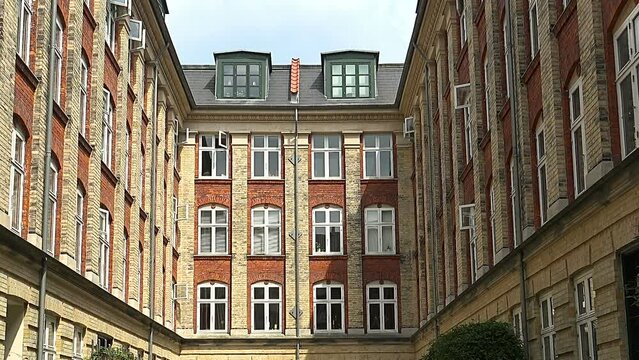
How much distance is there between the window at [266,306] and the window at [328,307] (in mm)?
1497

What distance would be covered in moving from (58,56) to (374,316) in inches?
872

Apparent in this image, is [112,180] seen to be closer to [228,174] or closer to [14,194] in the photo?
[14,194]

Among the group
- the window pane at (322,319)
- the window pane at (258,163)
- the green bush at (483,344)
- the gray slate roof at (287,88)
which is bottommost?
the green bush at (483,344)

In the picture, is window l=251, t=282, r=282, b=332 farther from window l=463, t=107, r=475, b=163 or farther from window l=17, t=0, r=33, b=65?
window l=17, t=0, r=33, b=65

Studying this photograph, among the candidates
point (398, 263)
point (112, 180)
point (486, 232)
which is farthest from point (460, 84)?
point (398, 263)

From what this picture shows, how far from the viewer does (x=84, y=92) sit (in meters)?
23.7

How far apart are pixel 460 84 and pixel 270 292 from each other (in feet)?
50.1

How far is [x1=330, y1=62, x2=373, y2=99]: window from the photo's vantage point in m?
42.7

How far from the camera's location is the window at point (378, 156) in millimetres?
41344

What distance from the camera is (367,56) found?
43344 millimetres

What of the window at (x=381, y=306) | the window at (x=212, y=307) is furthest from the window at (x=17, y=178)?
the window at (x=381, y=306)

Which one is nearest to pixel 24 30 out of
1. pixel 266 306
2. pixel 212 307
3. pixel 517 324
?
pixel 517 324

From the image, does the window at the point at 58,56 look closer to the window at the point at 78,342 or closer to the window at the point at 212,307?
the window at the point at 78,342

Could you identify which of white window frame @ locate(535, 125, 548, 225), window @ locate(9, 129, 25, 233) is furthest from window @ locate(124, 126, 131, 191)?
white window frame @ locate(535, 125, 548, 225)
